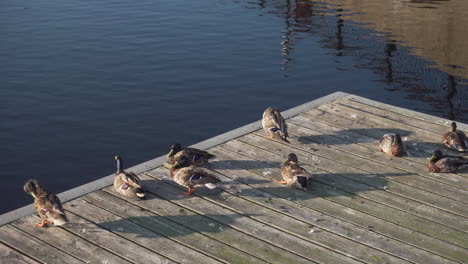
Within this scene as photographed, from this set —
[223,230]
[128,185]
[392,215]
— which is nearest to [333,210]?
[392,215]

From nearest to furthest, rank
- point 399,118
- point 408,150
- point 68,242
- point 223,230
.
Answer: point 68,242
point 223,230
point 408,150
point 399,118

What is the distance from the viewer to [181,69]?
24.5 m

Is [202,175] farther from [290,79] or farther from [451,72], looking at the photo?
[451,72]

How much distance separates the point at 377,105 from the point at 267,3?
2045cm

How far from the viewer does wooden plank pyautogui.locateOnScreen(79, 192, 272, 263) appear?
378 inches

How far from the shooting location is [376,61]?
25938 millimetres

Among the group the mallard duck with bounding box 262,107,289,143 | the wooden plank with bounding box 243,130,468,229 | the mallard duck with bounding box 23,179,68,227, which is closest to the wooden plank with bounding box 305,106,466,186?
the wooden plank with bounding box 243,130,468,229

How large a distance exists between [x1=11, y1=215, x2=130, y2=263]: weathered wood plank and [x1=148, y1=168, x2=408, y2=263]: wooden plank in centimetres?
226

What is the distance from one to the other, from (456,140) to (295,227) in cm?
464

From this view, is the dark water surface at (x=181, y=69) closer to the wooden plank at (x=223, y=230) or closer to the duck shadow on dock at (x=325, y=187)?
the wooden plank at (x=223, y=230)

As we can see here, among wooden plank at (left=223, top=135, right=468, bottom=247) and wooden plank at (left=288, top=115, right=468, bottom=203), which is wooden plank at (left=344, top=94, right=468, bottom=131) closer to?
wooden plank at (left=288, top=115, right=468, bottom=203)

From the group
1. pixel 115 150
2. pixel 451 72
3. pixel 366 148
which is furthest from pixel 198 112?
pixel 451 72

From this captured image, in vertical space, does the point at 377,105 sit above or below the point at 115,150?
above

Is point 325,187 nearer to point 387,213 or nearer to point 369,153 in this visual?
point 387,213
